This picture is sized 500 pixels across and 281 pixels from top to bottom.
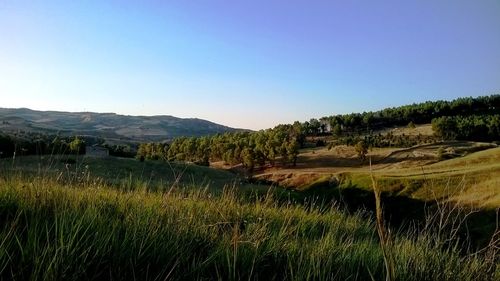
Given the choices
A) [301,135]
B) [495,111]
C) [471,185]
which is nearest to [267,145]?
[301,135]

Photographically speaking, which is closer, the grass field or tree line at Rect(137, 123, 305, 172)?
the grass field

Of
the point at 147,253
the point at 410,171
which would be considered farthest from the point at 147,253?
the point at 410,171

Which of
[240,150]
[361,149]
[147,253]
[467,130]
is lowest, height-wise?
[240,150]

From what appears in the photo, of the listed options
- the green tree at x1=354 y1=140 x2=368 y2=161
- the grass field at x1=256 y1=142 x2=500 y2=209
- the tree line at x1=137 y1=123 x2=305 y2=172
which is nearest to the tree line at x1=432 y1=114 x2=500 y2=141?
the grass field at x1=256 y1=142 x2=500 y2=209

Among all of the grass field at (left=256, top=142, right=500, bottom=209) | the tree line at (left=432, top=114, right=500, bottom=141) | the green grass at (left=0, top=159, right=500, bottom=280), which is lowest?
the grass field at (left=256, top=142, right=500, bottom=209)

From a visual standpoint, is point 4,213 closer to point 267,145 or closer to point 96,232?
point 96,232

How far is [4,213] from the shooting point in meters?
3.97

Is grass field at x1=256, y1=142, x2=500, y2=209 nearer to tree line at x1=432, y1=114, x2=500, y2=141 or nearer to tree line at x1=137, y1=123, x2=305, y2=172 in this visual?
tree line at x1=137, y1=123, x2=305, y2=172

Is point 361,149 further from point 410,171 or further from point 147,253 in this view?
point 147,253

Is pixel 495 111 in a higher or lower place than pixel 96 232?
higher

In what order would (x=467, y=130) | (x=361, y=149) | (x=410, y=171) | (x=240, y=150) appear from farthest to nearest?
(x=467, y=130)
(x=240, y=150)
(x=361, y=149)
(x=410, y=171)

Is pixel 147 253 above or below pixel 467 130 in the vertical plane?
below

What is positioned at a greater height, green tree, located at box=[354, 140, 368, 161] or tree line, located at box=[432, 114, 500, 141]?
tree line, located at box=[432, 114, 500, 141]

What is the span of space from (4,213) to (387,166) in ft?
368
